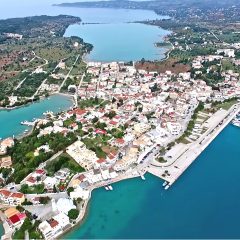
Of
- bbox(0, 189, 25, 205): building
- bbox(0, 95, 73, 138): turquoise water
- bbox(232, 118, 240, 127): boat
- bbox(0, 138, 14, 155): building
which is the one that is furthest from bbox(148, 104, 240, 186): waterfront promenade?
bbox(0, 95, 73, 138): turquoise water

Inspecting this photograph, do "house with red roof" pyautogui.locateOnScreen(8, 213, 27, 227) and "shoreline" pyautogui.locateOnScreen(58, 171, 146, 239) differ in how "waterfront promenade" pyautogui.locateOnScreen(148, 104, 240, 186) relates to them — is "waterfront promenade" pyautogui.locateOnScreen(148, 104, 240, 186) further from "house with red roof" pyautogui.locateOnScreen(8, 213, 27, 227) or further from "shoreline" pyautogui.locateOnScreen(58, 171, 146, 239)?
"house with red roof" pyautogui.locateOnScreen(8, 213, 27, 227)

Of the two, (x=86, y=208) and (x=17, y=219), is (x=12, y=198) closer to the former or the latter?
(x=17, y=219)

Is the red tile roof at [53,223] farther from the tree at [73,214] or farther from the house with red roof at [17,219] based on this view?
the house with red roof at [17,219]

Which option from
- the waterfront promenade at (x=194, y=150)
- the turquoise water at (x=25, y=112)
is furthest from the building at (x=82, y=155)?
the turquoise water at (x=25, y=112)

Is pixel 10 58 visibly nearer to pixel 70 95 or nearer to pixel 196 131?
pixel 70 95

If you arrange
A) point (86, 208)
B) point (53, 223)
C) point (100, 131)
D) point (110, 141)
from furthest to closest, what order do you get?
point (100, 131) < point (110, 141) < point (86, 208) < point (53, 223)

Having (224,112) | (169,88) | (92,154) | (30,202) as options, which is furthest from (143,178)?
(169,88)

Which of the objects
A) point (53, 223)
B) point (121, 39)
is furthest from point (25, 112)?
point (121, 39)
